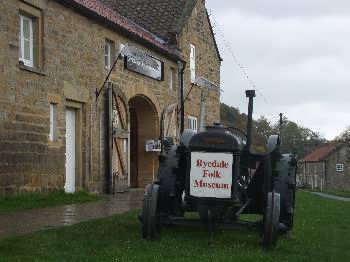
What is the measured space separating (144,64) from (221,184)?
584 inches

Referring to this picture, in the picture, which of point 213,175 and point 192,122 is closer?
point 213,175

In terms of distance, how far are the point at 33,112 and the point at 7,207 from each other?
3.08m

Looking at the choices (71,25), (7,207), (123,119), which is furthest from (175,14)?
(7,207)

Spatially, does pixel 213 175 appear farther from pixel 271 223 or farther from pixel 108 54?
pixel 108 54

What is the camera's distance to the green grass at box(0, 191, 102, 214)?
12.2m

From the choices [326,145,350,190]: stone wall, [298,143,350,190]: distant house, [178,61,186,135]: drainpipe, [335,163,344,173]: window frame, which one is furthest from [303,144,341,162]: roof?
[178,61,186,135]: drainpipe

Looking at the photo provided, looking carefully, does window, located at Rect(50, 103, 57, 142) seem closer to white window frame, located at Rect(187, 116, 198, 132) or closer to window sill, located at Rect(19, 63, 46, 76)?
window sill, located at Rect(19, 63, 46, 76)

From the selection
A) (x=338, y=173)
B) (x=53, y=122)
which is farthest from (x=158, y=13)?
(x=338, y=173)

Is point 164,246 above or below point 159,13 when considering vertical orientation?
below

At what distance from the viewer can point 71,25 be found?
16.5 m

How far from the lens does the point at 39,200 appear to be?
13641 mm

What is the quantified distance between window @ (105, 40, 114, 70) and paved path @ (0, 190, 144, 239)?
6474 mm

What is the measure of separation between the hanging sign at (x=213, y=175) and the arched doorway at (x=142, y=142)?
1620cm

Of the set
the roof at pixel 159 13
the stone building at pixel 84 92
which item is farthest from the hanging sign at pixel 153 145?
the roof at pixel 159 13
